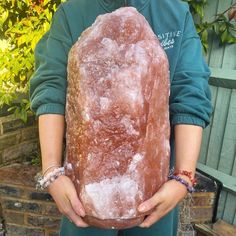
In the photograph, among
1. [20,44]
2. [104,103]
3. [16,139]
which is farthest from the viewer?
[16,139]

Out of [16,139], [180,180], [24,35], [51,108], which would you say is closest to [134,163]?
[180,180]

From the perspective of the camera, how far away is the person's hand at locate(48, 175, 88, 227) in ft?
3.21

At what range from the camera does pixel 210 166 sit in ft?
8.95

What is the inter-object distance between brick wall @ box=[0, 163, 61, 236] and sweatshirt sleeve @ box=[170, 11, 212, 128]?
1.40 m

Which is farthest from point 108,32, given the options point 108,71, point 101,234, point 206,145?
point 206,145

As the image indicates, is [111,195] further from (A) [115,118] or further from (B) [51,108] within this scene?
(B) [51,108]

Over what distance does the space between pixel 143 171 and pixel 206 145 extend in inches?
73.7

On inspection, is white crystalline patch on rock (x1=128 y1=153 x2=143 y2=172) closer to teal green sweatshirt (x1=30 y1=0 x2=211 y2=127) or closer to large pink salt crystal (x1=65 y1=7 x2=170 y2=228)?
large pink salt crystal (x1=65 y1=7 x2=170 y2=228)

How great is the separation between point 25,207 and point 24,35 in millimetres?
1124

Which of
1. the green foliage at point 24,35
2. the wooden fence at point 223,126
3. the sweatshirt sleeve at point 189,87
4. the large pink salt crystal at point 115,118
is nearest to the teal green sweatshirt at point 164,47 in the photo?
the sweatshirt sleeve at point 189,87

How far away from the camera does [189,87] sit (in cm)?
114

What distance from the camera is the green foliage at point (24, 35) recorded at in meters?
2.40

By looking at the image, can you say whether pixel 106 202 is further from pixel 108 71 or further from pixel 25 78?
pixel 25 78

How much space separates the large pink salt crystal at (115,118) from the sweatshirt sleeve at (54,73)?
14 centimetres
